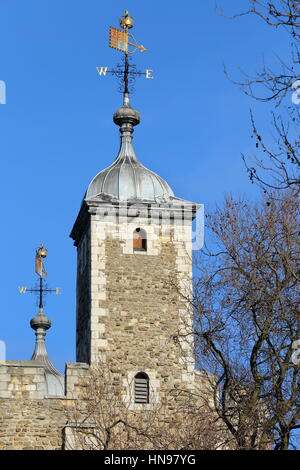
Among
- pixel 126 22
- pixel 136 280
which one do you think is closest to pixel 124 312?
pixel 136 280

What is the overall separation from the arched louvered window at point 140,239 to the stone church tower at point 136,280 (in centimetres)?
2

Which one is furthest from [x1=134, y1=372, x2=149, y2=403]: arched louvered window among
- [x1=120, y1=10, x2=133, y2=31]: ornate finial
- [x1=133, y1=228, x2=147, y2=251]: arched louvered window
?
[x1=120, y1=10, x2=133, y2=31]: ornate finial

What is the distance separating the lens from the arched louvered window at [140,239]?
27.4 m

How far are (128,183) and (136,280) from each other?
2.21 m

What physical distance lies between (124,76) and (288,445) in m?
13.8

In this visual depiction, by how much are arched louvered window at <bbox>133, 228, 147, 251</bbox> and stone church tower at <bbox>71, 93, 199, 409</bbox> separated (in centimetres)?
2

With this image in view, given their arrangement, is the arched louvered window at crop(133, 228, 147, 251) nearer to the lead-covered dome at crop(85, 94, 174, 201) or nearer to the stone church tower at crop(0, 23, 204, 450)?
the stone church tower at crop(0, 23, 204, 450)

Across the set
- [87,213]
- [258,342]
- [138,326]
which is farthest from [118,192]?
[258,342]

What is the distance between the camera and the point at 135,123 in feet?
96.5

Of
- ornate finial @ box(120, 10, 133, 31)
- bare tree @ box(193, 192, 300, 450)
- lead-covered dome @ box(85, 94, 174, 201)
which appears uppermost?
ornate finial @ box(120, 10, 133, 31)

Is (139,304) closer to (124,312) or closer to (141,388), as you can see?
(124,312)

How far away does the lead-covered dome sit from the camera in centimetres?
2794
